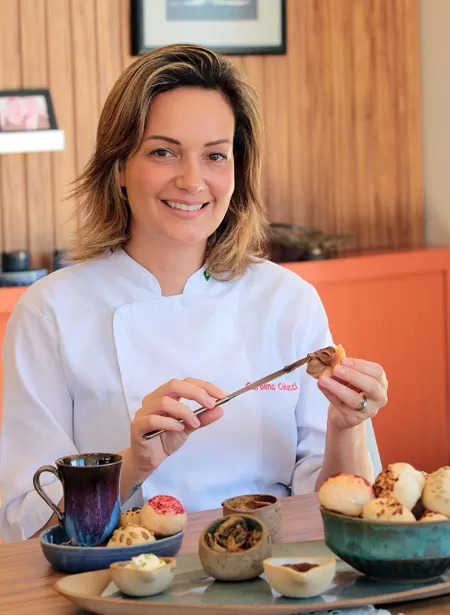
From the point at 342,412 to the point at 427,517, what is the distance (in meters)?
0.47

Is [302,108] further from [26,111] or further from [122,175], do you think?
[122,175]

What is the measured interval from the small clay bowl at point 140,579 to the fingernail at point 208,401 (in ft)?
1.04

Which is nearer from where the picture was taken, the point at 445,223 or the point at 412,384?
the point at 412,384

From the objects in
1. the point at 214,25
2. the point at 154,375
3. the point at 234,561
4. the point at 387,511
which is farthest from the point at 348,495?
the point at 214,25

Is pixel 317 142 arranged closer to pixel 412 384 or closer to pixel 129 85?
pixel 412 384

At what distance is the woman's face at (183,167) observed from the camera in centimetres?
176

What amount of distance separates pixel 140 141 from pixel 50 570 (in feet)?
2.65

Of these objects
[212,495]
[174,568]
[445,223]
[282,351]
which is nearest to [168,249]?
Answer: [282,351]

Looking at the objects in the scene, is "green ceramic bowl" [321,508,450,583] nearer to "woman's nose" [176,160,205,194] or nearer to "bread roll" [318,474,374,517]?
"bread roll" [318,474,374,517]

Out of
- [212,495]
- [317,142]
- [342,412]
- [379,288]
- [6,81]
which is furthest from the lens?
[317,142]

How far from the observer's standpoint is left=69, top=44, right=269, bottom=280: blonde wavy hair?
1.78 meters

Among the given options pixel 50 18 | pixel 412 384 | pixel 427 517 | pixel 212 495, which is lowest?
pixel 412 384

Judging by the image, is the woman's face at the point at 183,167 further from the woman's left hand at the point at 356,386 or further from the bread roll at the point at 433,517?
the bread roll at the point at 433,517

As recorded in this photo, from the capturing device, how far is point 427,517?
42.7 inches
